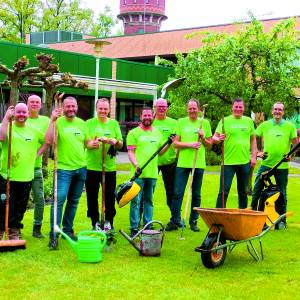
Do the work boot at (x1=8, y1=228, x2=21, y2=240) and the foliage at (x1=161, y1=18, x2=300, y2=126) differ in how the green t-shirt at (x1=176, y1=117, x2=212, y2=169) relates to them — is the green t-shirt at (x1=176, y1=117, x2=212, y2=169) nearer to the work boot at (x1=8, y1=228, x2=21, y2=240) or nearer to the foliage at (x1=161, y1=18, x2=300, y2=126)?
the work boot at (x1=8, y1=228, x2=21, y2=240)

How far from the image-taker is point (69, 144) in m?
7.09

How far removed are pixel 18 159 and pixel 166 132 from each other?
231 cm

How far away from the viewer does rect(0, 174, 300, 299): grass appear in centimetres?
535

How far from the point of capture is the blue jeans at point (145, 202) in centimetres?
761

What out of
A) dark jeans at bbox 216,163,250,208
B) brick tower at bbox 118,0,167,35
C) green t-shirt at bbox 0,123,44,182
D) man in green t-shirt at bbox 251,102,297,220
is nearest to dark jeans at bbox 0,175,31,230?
green t-shirt at bbox 0,123,44,182

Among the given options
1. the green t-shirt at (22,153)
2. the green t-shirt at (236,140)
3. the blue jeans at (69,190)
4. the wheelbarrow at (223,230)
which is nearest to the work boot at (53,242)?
the blue jeans at (69,190)

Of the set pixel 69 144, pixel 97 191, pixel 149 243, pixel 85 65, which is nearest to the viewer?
pixel 149 243

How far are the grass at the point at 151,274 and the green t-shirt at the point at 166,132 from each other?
4.25 feet

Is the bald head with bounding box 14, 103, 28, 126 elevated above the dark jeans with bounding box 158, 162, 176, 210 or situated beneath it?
elevated above

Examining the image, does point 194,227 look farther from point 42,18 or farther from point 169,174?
point 42,18

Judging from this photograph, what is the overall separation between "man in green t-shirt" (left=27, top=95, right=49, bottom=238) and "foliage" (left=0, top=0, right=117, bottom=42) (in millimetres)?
38467

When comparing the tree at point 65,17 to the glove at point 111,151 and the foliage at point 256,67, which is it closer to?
the foliage at point 256,67

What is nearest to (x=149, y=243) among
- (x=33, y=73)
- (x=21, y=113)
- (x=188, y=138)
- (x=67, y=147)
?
(x=67, y=147)

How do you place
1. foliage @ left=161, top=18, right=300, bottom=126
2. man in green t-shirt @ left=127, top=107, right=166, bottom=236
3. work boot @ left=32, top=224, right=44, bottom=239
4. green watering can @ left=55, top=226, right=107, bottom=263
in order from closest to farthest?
1. green watering can @ left=55, top=226, right=107, bottom=263
2. man in green t-shirt @ left=127, top=107, right=166, bottom=236
3. work boot @ left=32, top=224, right=44, bottom=239
4. foliage @ left=161, top=18, right=300, bottom=126
